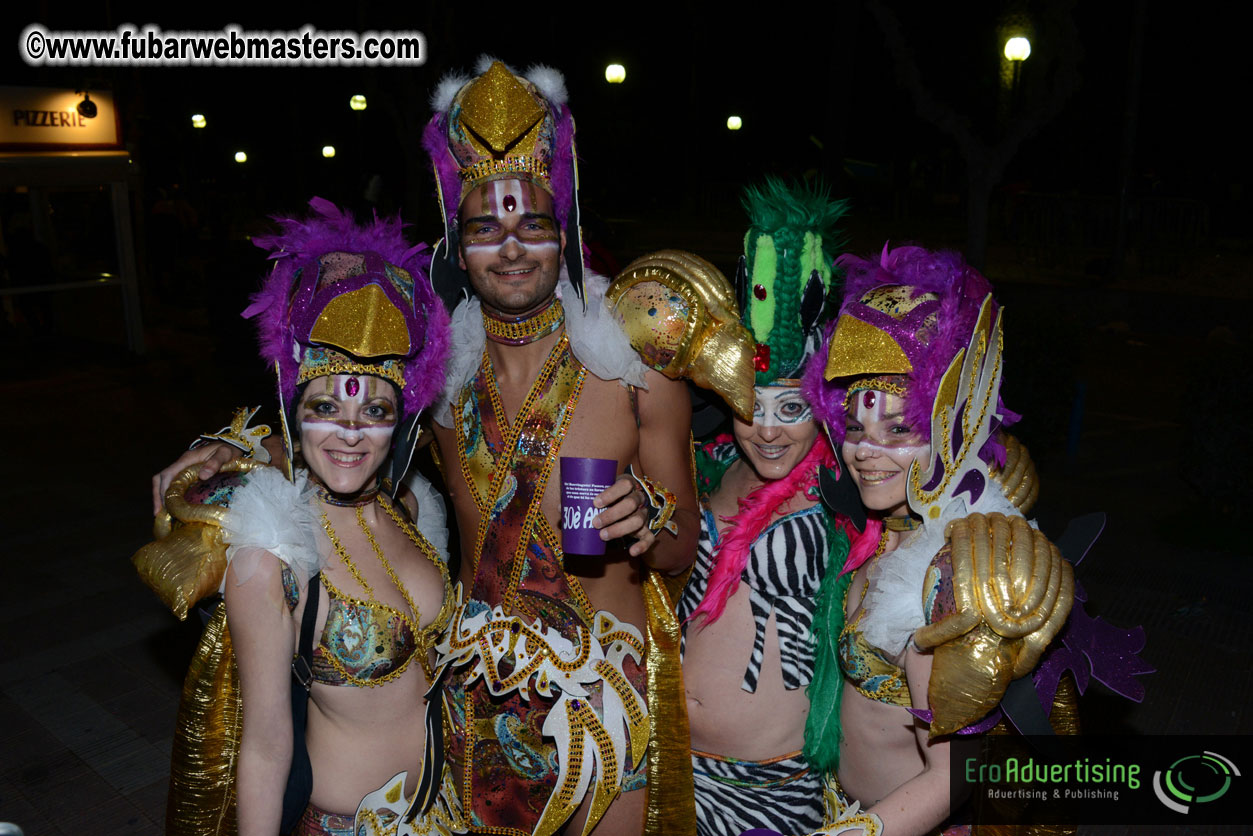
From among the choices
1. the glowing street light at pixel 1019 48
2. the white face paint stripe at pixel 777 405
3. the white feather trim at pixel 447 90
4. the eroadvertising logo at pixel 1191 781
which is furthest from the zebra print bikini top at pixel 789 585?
the glowing street light at pixel 1019 48

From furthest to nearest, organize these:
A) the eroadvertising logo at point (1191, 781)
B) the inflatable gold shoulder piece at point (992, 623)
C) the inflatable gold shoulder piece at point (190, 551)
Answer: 1. the eroadvertising logo at point (1191, 781)
2. the inflatable gold shoulder piece at point (190, 551)
3. the inflatable gold shoulder piece at point (992, 623)

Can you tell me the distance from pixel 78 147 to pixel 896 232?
17736mm

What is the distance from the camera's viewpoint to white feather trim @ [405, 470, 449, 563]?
273 centimetres

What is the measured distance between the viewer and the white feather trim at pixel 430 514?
2.73 meters

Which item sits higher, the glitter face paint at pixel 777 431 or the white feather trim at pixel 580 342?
the white feather trim at pixel 580 342

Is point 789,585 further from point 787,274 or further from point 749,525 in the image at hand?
point 787,274

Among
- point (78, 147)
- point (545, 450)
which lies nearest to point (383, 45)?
point (78, 147)

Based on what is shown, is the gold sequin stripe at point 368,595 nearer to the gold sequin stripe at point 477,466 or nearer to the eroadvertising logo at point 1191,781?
the gold sequin stripe at point 477,466

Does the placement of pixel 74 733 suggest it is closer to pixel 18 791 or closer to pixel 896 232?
pixel 18 791

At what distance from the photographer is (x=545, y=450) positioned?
263 centimetres

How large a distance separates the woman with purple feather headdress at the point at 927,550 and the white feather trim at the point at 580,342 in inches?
20.0

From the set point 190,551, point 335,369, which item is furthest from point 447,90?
point 190,551

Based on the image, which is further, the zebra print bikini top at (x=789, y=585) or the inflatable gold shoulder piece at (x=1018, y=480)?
the zebra print bikini top at (x=789, y=585)

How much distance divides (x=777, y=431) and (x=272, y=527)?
1363mm
